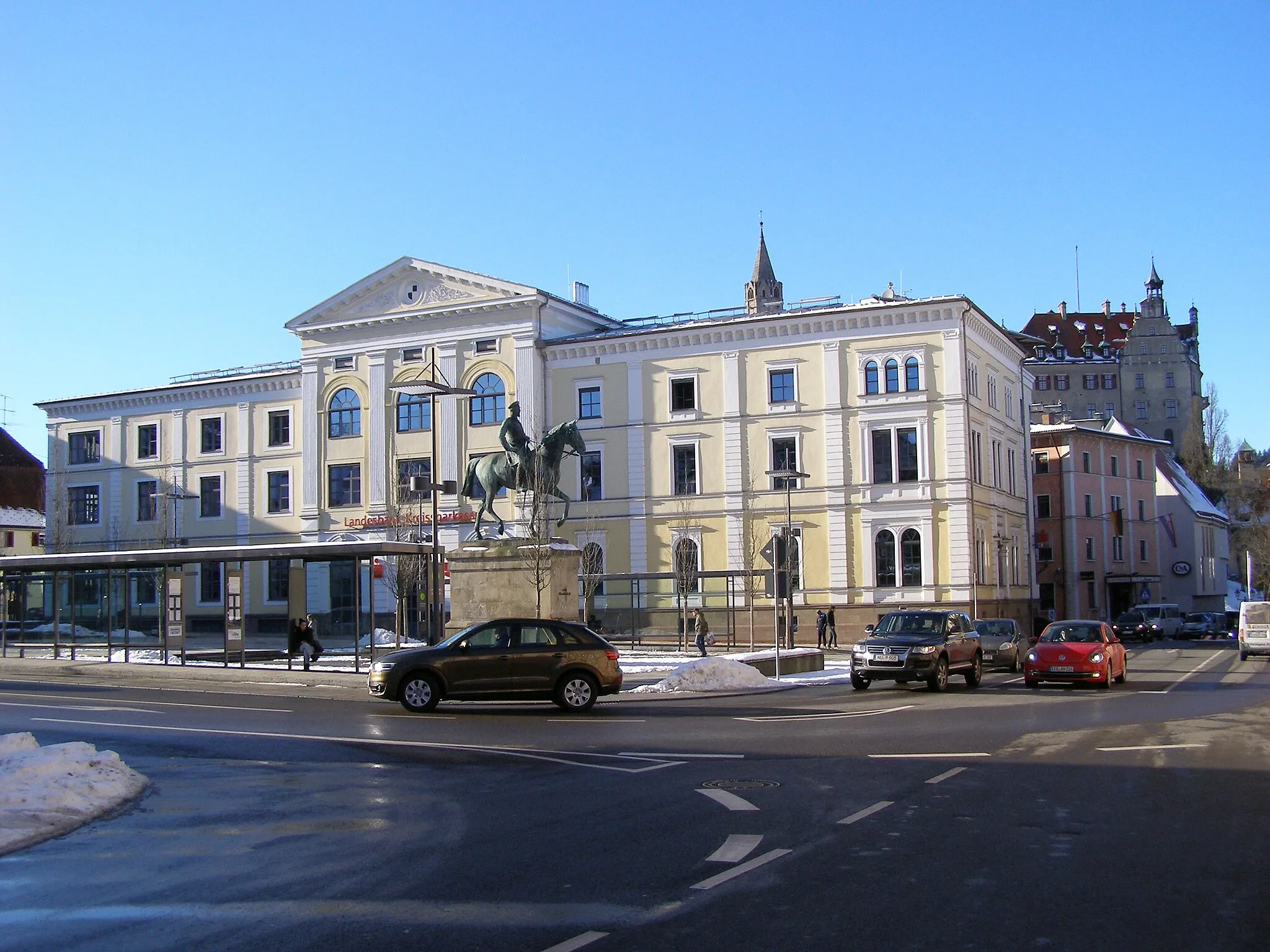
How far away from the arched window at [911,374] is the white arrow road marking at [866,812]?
46.5 metres

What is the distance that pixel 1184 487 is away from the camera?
95.1 meters

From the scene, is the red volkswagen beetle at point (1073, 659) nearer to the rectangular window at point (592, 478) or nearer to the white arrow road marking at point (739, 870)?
the white arrow road marking at point (739, 870)

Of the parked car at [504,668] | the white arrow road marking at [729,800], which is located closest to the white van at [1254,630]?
the parked car at [504,668]

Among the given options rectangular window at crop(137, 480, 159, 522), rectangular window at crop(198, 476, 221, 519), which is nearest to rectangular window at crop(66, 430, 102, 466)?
rectangular window at crop(137, 480, 159, 522)

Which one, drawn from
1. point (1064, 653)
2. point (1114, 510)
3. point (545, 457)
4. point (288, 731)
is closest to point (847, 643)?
point (545, 457)

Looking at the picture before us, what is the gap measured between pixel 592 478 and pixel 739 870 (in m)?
53.6

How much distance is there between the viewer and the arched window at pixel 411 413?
2547 inches

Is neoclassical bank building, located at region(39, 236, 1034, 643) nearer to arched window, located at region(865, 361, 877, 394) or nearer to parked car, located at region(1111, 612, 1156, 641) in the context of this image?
arched window, located at region(865, 361, 877, 394)

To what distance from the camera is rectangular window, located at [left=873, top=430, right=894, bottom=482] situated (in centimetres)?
5650

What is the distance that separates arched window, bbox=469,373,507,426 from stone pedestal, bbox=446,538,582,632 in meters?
29.3

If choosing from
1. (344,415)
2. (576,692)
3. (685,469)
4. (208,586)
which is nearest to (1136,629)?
(685,469)

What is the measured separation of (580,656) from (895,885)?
1429 cm

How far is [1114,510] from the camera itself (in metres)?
81.2

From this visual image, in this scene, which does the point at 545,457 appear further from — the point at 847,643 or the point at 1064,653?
the point at 847,643
